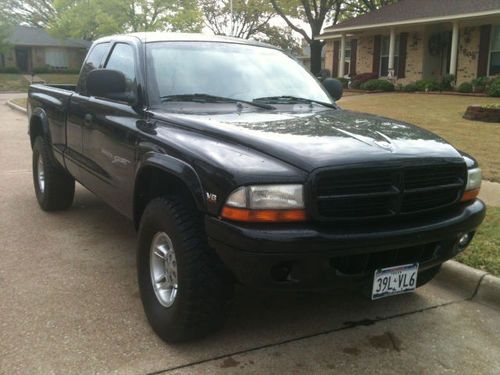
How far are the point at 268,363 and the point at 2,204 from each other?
4658 mm

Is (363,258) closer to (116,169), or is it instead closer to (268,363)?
(268,363)

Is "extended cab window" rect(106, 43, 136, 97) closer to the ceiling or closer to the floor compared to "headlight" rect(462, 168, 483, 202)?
closer to the ceiling

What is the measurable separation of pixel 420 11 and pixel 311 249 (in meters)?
24.9

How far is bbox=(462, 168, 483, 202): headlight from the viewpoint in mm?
3365

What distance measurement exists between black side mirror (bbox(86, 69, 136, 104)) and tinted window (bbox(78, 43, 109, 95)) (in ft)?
3.77

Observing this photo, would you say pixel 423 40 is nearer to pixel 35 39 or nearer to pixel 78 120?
pixel 78 120

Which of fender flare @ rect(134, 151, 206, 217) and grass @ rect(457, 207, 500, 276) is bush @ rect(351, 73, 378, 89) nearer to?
grass @ rect(457, 207, 500, 276)

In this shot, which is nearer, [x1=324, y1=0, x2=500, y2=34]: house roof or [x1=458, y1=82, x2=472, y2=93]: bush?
[x1=458, y1=82, x2=472, y2=93]: bush

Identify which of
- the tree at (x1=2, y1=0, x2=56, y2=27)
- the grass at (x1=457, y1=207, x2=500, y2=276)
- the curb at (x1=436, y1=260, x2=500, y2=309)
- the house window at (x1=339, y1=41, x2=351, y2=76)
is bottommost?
the curb at (x1=436, y1=260, x2=500, y2=309)

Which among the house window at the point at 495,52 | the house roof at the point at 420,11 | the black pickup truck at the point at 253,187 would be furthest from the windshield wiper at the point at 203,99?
the house window at the point at 495,52

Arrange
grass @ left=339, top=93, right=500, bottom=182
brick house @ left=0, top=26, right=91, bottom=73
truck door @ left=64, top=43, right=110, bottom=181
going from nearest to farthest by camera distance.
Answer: truck door @ left=64, top=43, right=110, bottom=181 → grass @ left=339, top=93, right=500, bottom=182 → brick house @ left=0, top=26, right=91, bottom=73

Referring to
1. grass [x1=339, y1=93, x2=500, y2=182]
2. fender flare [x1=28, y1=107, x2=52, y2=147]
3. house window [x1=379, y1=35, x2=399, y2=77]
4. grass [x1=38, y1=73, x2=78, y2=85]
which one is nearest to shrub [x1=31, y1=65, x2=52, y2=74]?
grass [x1=38, y1=73, x2=78, y2=85]

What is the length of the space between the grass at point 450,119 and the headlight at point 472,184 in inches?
151

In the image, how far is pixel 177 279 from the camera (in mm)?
3035
